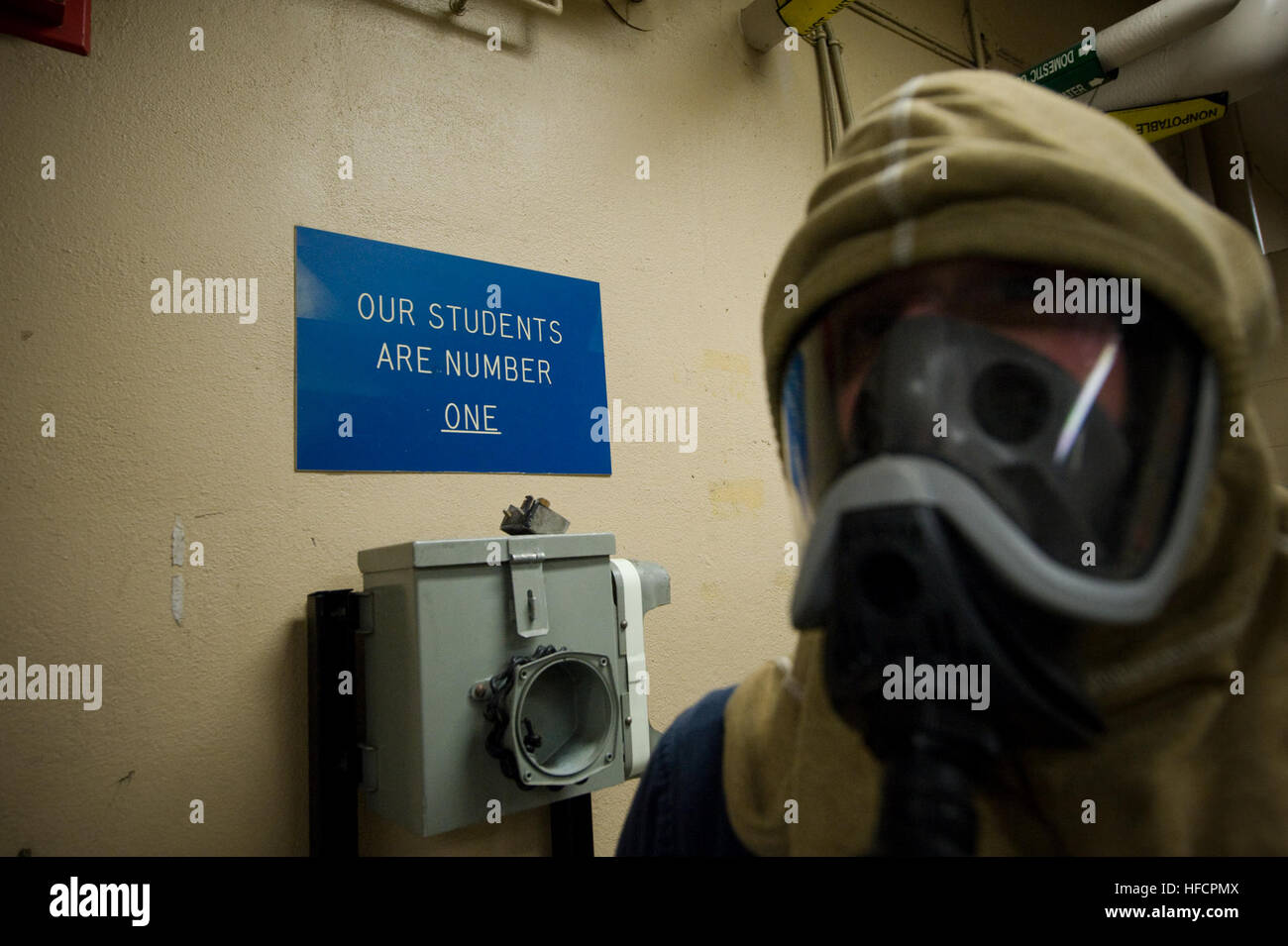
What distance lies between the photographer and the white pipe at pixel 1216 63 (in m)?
1.56

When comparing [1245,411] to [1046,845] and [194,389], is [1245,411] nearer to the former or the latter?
[1046,845]

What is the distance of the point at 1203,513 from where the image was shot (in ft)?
1.07

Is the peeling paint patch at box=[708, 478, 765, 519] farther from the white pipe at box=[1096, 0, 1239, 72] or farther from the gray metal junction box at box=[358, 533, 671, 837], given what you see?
the white pipe at box=[1096, 0, 1239, 72]

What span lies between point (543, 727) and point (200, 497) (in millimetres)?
635

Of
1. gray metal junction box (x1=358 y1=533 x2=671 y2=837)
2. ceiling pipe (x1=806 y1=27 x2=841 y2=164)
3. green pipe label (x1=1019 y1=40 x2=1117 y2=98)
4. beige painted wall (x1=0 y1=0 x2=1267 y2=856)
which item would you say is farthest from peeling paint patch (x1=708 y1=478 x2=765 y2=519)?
green pipe label (x1=1019 y1=40 x2=1117 y2=98)

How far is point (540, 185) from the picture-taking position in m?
1.42

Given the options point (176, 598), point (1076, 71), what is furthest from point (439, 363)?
point (1076, 71)

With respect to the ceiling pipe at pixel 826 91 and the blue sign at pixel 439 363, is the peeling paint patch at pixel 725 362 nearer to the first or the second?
the blue sign at pixel 439 363

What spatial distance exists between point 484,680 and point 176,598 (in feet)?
1.61

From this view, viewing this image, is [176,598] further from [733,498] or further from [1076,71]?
[1076,71]

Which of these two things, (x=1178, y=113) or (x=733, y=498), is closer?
(x=733, y=498)

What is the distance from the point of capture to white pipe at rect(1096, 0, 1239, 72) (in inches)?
61.9
